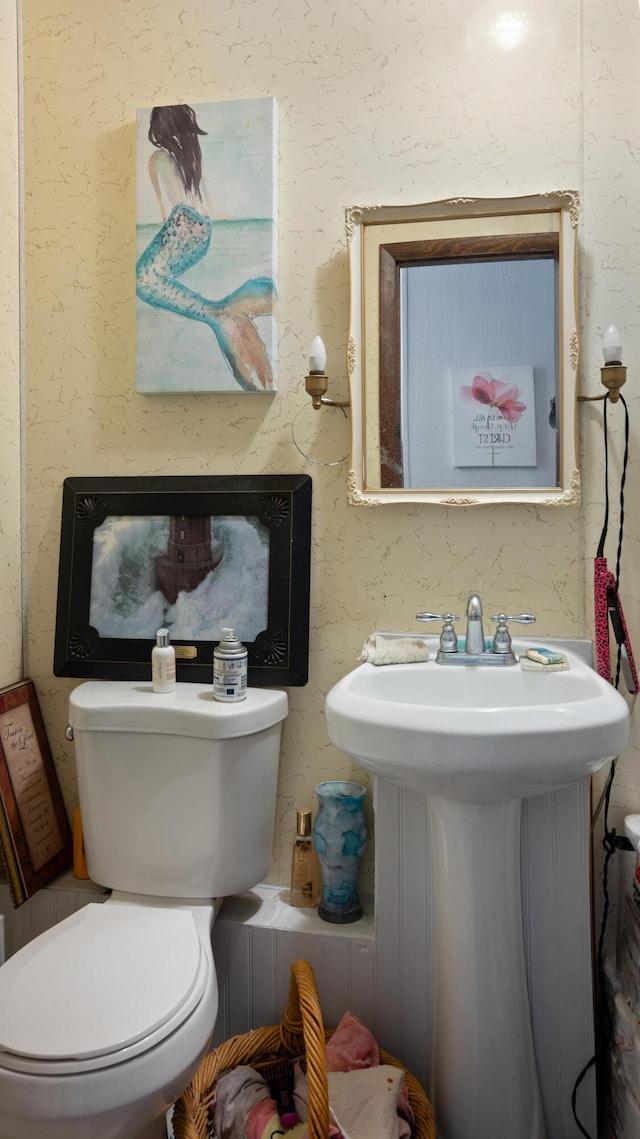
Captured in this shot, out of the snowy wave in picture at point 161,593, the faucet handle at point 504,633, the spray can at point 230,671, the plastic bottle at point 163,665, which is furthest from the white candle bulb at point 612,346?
the plastic bottle at point 163,665

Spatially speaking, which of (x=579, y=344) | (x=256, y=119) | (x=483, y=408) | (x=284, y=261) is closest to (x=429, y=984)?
(x=483, y=408)

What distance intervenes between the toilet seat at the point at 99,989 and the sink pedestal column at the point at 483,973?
41cm

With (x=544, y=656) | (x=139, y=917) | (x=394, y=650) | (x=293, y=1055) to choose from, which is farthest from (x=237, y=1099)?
(x=544, y=656)

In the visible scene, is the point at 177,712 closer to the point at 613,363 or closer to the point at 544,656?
the point at 544,656

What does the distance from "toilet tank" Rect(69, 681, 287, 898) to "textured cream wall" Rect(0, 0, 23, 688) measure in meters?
0.33

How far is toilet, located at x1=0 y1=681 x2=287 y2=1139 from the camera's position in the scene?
992mm

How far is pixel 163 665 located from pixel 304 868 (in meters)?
0.50

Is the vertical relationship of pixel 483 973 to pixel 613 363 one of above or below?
below

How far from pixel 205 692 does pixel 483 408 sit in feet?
2.56

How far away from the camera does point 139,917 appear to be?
1.31 meters

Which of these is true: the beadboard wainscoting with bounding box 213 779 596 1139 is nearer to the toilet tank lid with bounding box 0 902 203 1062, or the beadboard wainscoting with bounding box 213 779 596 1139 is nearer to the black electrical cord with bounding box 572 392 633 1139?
the black electrical cord with bounding box 572 392 633 1139

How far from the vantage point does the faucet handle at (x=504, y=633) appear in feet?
4.55

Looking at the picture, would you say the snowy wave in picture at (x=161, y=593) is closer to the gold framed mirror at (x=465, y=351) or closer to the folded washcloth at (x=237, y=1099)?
the gold framed mirror at (x=465, y=351)

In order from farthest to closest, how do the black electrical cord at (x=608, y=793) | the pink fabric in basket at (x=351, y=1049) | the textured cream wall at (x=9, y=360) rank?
1. the textured cream wall at (x=9, y=360)
2. the black electrical cord at (x=608, y=793)
3. the pink fabric in basket at (x=351, y=1049)
